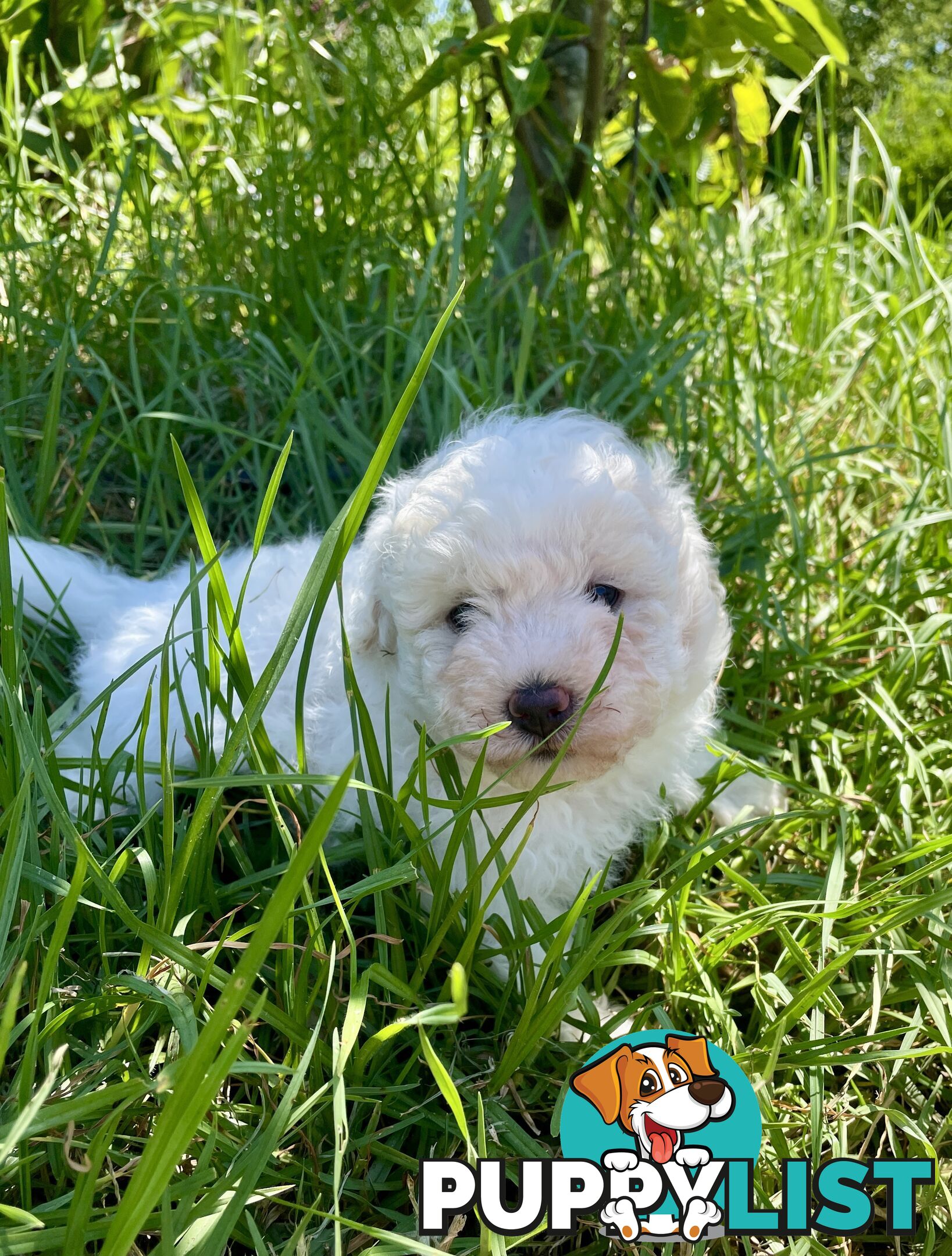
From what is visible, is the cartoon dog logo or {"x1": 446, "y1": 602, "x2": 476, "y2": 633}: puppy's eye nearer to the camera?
the cartoon dog logo

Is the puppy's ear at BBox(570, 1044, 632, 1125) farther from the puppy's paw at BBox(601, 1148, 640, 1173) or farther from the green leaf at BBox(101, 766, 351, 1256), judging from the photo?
the green leaf at BBox(101, 766, 351, 1256)

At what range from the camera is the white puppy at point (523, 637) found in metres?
1.82

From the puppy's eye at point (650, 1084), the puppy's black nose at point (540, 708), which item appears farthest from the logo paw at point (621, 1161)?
the puppy's black nose at point (540, 708)

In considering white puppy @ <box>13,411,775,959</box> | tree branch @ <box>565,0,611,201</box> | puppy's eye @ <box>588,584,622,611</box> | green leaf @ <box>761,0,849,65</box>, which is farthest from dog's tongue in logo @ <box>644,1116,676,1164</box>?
tree branch @ <box>565,0,611,201</box>

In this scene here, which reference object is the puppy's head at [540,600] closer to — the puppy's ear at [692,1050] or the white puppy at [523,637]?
the white puppy at [523,637]

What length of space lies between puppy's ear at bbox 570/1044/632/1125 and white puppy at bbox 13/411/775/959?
45 cm

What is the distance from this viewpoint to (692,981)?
1.98m

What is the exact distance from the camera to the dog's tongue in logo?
1.57 m

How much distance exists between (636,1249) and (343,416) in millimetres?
2441

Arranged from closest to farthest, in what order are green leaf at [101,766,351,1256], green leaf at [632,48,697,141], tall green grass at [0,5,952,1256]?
green leaf at [101,766,351,1256] < tall green grass at [0,5,952,1256] < green leaf at [632,48,697,141]

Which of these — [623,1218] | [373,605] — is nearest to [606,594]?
[373,605]

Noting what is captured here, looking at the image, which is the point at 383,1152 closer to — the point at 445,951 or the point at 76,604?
the point at 445,951

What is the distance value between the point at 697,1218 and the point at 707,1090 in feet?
0.66

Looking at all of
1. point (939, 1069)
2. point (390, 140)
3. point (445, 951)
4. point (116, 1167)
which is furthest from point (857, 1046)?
point (390, 140)
